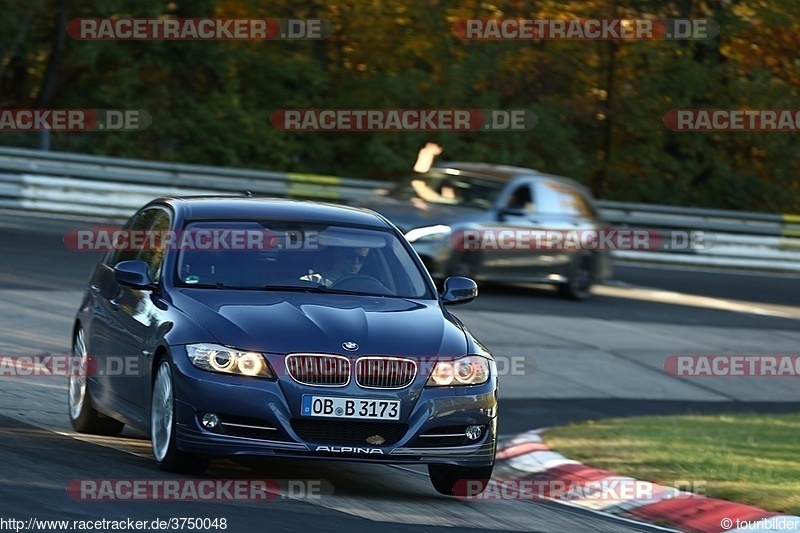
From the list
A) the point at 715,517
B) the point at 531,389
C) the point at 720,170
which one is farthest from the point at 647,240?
the point at 715,517

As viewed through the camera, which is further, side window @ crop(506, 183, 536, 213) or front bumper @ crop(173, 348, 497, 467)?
side window @ crop(506, 183, 536, 213)

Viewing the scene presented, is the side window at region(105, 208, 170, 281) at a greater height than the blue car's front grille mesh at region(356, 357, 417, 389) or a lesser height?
greater

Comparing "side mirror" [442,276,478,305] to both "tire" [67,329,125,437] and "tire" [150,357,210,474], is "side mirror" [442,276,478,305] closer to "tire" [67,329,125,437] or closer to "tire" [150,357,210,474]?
"tire" [150,357,210,474]

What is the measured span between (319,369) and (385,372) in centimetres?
34

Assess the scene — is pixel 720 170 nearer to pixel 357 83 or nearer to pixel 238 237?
pixel 357 83

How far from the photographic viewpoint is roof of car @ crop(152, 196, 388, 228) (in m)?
9.27

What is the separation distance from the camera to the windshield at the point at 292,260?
28.9ft

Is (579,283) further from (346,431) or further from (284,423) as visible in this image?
(284,423)

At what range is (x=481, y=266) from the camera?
19828 mm

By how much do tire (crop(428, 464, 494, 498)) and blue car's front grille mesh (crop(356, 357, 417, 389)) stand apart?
0.66m

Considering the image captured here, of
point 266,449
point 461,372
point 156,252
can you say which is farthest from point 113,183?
point 266,449

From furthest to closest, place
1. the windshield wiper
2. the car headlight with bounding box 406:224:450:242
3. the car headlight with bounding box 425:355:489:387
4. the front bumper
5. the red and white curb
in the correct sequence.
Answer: the car headlight with bounding box 406:224:450:242
the windshield wiper
the red and white curb
the car headlight with bounding box 425:355:489:387
the front bumper

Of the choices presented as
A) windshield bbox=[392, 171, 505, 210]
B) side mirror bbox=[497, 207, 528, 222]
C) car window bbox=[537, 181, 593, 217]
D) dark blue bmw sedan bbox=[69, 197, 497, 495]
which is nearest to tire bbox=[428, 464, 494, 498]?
dark blue bmw sedan bbox=[69, 197, 497, 495]

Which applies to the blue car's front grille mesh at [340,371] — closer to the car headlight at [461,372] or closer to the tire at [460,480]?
the car headlight at [461,372]
